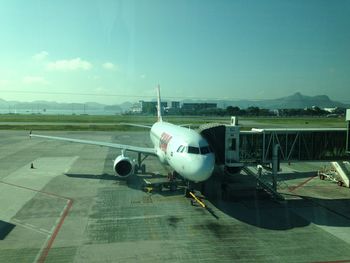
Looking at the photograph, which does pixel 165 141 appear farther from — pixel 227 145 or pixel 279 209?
pixel 279 209

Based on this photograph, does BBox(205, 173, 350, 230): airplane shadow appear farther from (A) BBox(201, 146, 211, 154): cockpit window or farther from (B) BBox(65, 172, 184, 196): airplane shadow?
(A) BBox(201, 146, 211, 154): cockpit window

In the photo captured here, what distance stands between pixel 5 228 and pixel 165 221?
728 centimetres

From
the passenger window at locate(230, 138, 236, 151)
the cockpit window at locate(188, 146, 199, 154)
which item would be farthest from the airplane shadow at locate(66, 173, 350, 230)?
the cockpit window at locate(188, 146, 199, 154)

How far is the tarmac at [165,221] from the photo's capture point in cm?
1267

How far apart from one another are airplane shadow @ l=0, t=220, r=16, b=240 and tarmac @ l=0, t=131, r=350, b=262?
0.04 meters

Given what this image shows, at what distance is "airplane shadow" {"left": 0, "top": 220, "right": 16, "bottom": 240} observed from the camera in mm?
14313

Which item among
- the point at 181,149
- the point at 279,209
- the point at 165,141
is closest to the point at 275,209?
the point at 279,209

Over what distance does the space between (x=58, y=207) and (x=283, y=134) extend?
14.9 meters

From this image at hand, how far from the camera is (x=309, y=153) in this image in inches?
908

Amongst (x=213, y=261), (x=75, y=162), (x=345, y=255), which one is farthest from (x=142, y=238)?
(x=75, y=162)

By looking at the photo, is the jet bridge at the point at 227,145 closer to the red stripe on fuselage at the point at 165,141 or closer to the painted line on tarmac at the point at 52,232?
the red stripe on fuselage at the point at 165,141

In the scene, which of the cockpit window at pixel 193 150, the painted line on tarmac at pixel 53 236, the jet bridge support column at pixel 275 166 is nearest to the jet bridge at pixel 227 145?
the jet bridge support column at pixel 275 166

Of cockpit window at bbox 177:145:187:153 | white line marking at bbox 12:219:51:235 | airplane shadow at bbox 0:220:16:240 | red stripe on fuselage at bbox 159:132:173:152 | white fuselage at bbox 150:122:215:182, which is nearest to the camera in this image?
airplane shadow at bbox 0:220:16:240

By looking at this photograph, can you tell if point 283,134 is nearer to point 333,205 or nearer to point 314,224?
point 333,205
